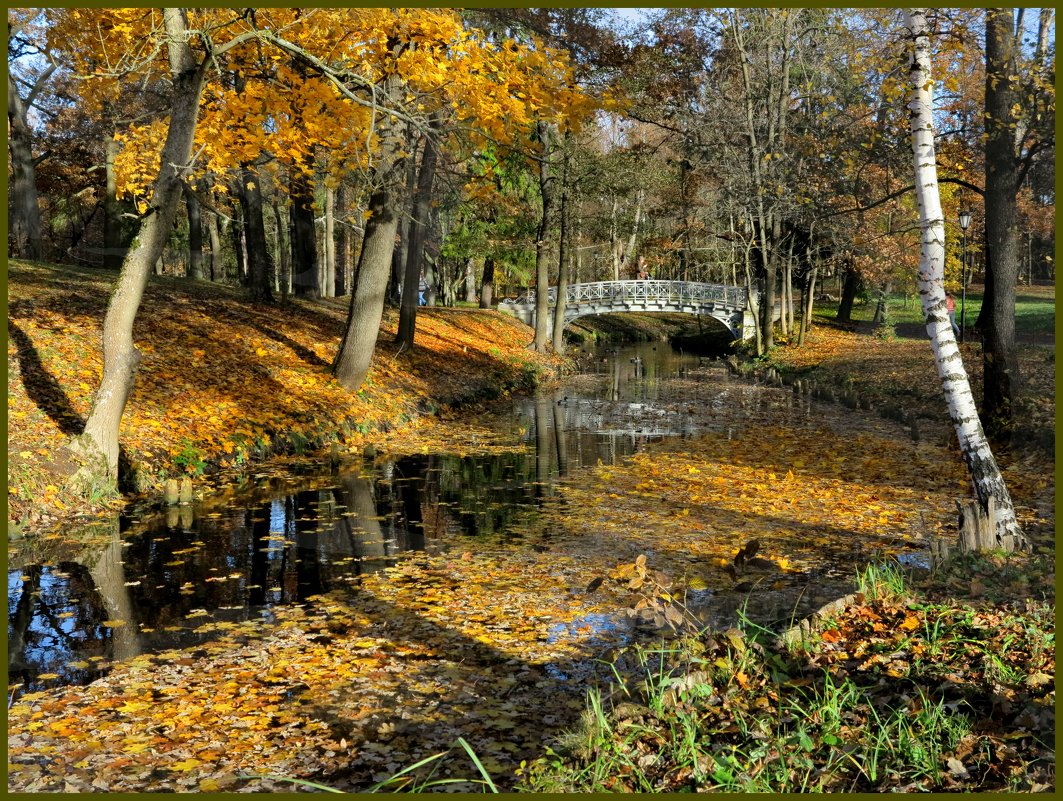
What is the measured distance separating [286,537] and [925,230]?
7.14m

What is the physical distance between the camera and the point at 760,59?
93.8 ft

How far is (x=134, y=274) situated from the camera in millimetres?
10203

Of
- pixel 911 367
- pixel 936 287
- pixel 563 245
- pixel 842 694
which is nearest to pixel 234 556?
pixel 842 694

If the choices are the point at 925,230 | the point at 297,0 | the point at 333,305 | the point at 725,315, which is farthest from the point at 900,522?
the point at 725,315

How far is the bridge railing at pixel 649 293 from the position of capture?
4134cm

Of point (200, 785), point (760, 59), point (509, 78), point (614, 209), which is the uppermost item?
point (760, 59)

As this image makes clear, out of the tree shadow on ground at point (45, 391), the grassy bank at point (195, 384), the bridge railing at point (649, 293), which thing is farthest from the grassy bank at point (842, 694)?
the bridge railing at point (649, 293)

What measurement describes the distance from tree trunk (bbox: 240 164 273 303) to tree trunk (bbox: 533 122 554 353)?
887cm

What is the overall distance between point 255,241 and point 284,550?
14.5m

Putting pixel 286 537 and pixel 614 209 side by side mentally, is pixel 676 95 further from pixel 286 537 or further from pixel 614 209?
pixel 286 537

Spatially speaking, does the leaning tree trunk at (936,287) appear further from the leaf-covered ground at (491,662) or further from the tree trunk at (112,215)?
the tree trunk at (112,215)

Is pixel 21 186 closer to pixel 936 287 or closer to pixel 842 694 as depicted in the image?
pixel 936 287

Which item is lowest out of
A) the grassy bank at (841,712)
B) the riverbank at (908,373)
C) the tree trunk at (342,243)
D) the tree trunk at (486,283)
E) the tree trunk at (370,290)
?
the grassy bank at (841,712)

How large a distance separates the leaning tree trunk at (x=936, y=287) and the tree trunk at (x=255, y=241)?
16.7 m
